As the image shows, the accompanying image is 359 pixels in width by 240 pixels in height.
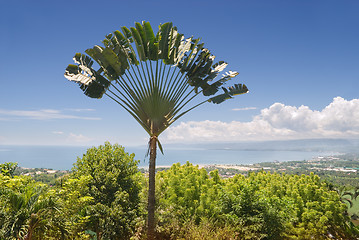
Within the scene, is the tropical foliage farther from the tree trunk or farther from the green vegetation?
the tree trunk

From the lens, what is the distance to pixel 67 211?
23.0 feet

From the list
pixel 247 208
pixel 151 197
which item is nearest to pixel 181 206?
pixel 247 208

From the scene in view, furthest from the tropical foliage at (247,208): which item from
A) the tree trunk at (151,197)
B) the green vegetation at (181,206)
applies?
the tree trunk at (151,197)

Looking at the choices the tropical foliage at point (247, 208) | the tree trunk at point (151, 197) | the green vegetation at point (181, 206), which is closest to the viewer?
the tree trunk at point (151, 197)

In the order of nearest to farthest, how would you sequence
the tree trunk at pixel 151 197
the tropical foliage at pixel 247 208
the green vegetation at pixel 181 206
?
1. the tree trunk at pixel 151 197
2. the green vegetation at pixel 181 206
3. the tropical foliage at pixel 247 208

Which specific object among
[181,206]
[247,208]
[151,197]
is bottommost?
A: [181,206]

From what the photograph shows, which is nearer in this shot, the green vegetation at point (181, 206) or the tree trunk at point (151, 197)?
the tree trunk at point (151, 197)

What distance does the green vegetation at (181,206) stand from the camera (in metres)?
7.75

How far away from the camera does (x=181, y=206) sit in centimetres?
1001

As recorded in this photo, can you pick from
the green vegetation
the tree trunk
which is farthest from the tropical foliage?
the tree trunk

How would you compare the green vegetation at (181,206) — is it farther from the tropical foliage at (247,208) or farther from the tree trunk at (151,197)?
the tree trunk at (151,197)

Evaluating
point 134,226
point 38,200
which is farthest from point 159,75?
point 134,226

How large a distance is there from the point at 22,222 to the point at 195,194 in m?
7.11

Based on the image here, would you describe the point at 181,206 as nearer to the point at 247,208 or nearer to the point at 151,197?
the point at 247,208
